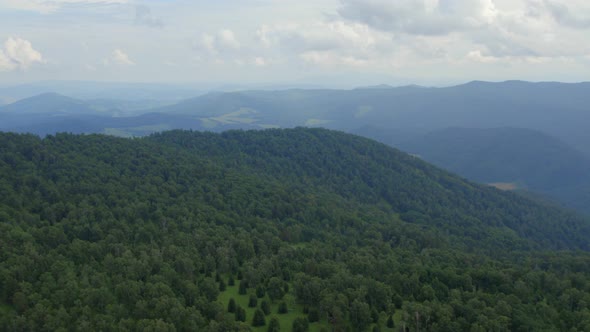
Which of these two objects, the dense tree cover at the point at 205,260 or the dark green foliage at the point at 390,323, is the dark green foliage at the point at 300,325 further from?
the dark green foliage at the point at 390,323

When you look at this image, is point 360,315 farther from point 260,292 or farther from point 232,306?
point 232,306

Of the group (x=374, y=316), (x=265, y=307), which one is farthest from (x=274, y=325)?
(x=374, y=316)

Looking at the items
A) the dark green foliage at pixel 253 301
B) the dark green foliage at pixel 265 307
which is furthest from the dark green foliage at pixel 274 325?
the dark green foliage at pixel 253 301

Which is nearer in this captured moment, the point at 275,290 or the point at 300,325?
the point at 300,325

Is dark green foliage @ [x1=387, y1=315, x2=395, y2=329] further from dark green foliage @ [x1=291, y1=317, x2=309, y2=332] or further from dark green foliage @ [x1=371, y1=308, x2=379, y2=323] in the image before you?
dark green foliage @ [x1=291, y1=317, x2=309, y2=332]

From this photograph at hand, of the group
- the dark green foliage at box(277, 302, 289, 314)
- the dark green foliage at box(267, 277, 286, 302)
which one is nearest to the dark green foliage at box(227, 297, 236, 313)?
the dark green foliage at box(277, 302, 289, 314)
